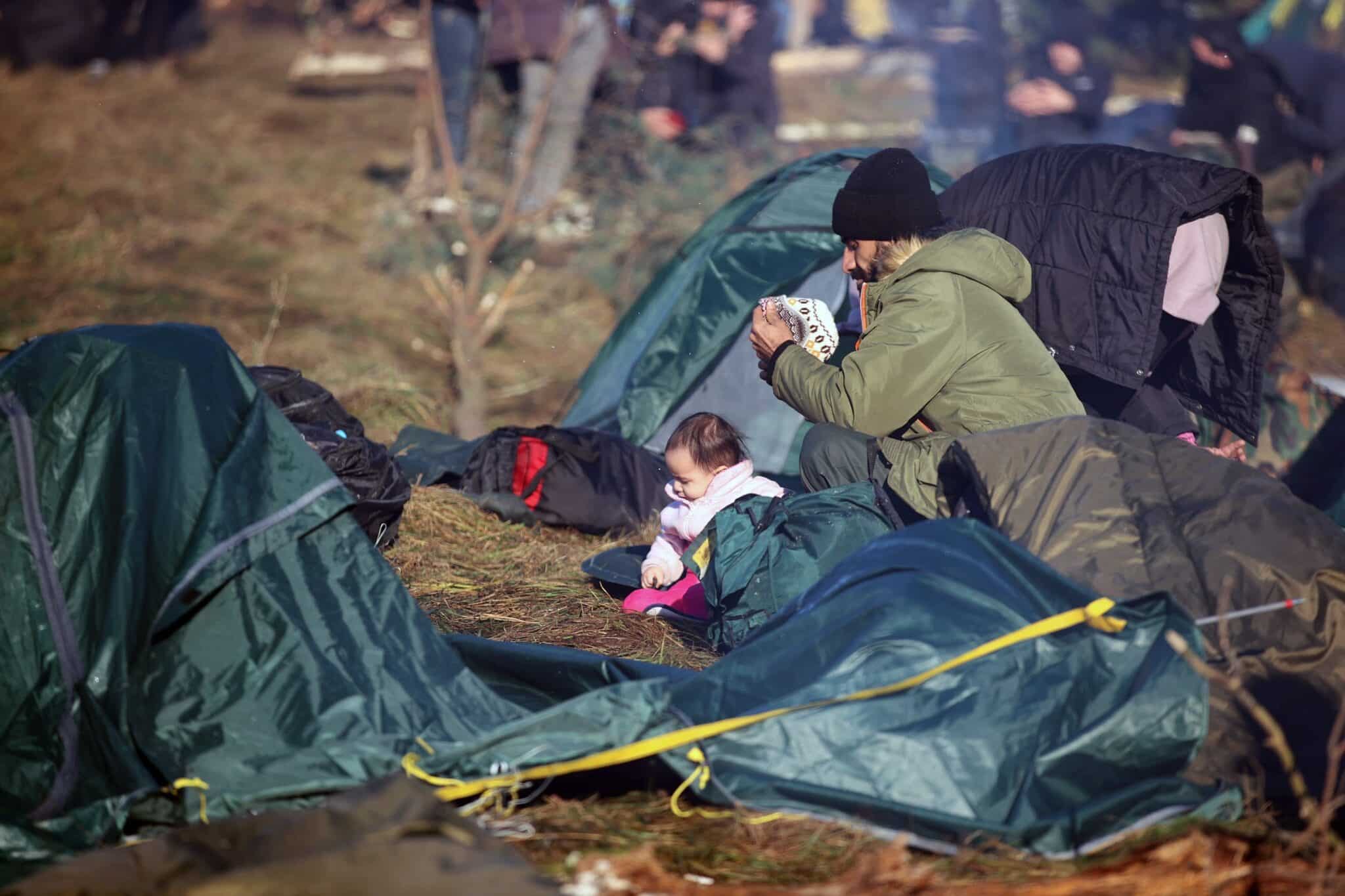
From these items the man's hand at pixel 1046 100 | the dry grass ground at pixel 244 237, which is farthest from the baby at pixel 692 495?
the man's hand at pixel 1046 100

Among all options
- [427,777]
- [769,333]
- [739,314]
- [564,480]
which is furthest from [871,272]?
[427,777]

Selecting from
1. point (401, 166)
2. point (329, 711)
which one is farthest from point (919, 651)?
point (401, 166)

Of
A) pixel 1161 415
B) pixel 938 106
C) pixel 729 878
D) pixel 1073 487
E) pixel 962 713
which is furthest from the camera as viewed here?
pixel 938 106

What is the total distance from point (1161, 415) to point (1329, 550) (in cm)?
150

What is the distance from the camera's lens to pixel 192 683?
2674 millimetres

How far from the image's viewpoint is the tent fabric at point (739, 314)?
523 cm

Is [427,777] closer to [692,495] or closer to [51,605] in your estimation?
[51,605]

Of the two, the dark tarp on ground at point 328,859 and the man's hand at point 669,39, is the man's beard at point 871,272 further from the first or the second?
the man's hand at point 669,39

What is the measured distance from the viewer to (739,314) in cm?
523

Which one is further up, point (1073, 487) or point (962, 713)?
point (1073, 487)

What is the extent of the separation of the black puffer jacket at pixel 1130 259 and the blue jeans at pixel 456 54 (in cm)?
444

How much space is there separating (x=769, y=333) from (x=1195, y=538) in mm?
1420

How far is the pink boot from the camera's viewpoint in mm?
3957

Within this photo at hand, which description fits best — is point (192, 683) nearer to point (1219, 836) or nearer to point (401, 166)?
point (1219, 836)
